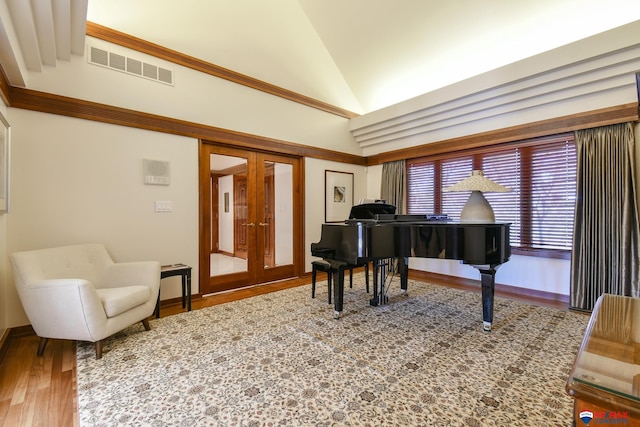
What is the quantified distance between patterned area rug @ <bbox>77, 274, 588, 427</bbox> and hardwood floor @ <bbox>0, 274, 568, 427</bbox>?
0.25 feet

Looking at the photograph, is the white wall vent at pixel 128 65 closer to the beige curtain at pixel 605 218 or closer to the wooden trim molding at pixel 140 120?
the wooden trim molding at pixel 140 120

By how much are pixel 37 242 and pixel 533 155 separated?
6012mm

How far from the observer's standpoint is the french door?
13.0ft

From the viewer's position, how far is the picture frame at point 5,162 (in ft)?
7.74

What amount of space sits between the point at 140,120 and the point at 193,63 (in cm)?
107

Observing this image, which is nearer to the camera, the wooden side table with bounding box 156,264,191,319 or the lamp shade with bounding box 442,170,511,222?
the wooden side table with bounding box 156,264,191,319

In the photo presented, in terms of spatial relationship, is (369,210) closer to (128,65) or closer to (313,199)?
(313,199)

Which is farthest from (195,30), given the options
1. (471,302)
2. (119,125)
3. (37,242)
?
(471,302)

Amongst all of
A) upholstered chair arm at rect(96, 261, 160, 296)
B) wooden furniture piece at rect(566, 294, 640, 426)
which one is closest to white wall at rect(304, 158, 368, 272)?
upholstered chair arm at rect(96, 261, 160, 296)

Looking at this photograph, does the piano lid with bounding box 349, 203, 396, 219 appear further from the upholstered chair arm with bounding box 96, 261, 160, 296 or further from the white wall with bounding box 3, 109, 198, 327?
the upholstered chair arm with bounding box 96, 261, 160, 296

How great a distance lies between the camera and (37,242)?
277cm

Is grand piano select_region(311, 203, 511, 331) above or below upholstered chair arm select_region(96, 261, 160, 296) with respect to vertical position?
above

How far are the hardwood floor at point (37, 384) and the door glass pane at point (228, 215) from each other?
187 cm

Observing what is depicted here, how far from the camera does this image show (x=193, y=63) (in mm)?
3715
